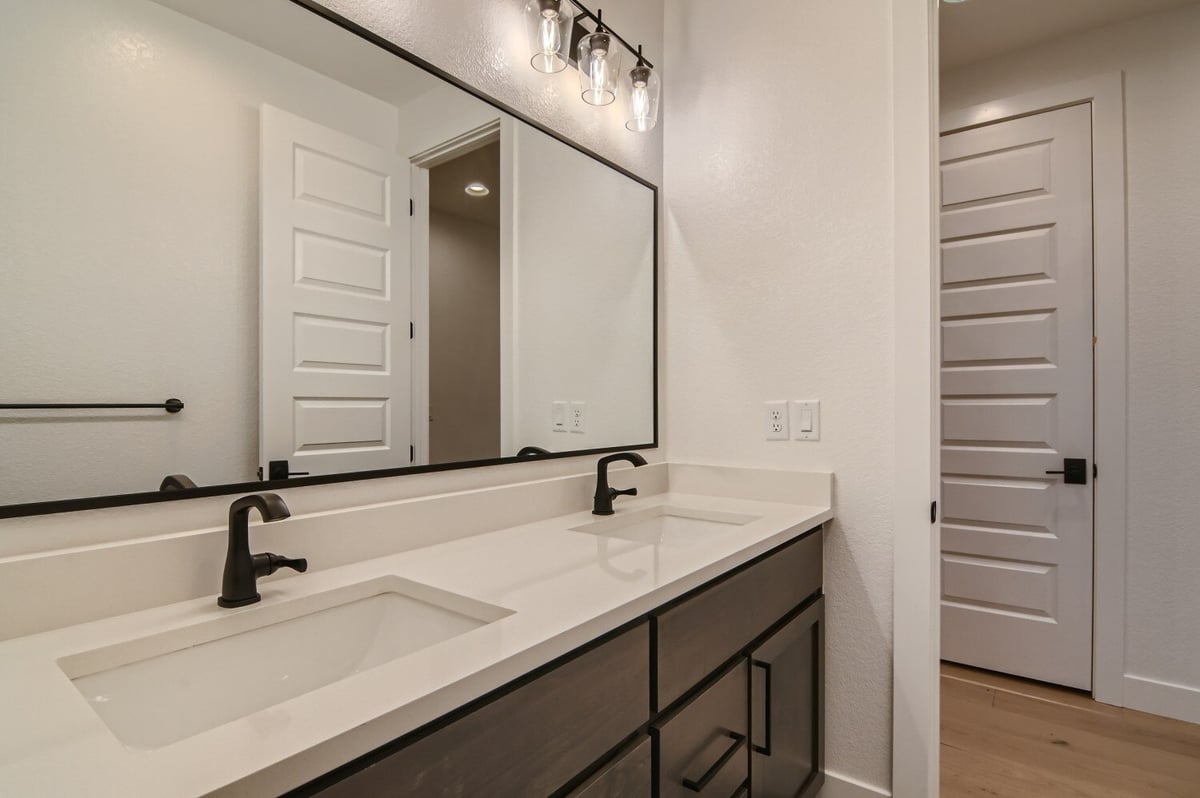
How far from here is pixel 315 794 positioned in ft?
1.65

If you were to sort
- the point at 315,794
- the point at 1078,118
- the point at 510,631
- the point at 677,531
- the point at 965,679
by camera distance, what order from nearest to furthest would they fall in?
1. the point at 315,794
2. the point at 510,631
3. the point at 677,531
4. the point at 1078,118
5. the point at 965,679

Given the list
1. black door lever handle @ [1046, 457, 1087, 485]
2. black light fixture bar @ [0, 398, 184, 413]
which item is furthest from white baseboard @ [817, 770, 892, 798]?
black light fixture bar @ [0, 398, 184, 413]

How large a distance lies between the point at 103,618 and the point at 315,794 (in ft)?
1.64

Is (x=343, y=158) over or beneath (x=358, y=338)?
over

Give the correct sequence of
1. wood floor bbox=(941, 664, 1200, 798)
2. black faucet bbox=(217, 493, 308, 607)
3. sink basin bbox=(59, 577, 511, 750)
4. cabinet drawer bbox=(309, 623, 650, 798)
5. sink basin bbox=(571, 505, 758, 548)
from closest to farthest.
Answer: cabinet drawer bbox=(309, 623, 650, 798) < sink basin bbox=(59, 577, 511, 750) < black faucet bbox=(217, 493, 308, 607) < sink basin bbox=(571, 505, 758, 548) < wood floor bbox=(941, 664, 1200, 798)

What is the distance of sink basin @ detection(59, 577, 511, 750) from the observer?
2.25 feet

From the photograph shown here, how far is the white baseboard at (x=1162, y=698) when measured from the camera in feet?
6.76

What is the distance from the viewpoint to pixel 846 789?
5.17ft

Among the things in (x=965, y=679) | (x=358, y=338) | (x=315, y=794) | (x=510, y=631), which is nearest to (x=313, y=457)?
(x=358, y=338)

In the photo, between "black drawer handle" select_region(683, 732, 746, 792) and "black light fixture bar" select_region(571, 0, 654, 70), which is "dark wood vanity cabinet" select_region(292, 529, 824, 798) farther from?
"black light fixture bar" select_region(571, 0, 654, 70)

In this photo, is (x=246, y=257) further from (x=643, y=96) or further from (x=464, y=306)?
(x=643, y=96)

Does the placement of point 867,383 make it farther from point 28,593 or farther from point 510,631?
point 28,593

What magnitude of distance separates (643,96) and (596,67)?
0.20 meters

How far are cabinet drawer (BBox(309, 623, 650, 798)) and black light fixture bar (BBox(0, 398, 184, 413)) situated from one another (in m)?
0.64
